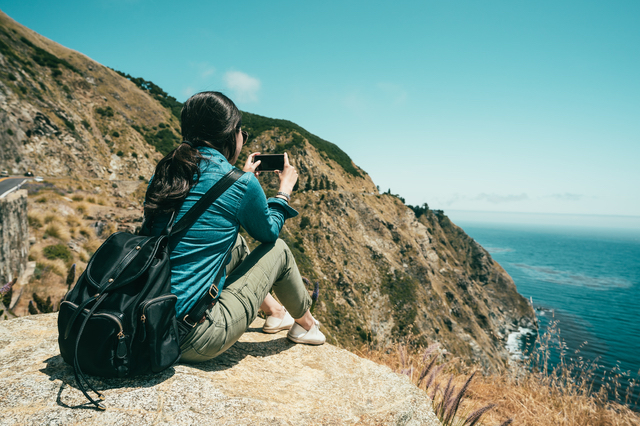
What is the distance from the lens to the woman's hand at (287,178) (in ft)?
8.63

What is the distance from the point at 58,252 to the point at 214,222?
11265 millimetres

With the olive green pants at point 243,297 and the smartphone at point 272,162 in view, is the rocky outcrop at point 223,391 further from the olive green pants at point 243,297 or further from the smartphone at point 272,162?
the smartphone at point 272,162

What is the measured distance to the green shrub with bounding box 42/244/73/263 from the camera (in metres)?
9.52

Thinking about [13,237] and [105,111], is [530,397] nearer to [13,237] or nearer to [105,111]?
[13,237]

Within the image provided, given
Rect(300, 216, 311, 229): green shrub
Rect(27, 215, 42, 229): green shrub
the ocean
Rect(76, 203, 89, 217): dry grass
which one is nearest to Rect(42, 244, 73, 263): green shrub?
Rect(27, 215, 42, 229): green shrub

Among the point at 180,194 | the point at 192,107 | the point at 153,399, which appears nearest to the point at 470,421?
the point at 153,399

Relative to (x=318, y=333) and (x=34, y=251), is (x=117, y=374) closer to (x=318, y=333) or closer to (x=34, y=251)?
(x=318, y=333)

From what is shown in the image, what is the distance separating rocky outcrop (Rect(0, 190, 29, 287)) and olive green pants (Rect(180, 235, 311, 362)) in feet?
24.3

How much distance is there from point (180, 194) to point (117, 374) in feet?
3.61

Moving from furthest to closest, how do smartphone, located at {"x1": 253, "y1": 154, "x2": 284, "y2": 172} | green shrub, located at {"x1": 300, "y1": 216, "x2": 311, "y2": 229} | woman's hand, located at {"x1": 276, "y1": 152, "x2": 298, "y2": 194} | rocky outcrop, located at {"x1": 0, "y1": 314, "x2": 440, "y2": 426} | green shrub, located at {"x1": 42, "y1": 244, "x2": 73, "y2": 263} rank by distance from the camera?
green shrub, located at {"x1": 300, "y1": 216, "x2": 311, "y2": 229}, green shrub, located at {"x1": 42, "y1": 244, "x2": 73, "y2": 263}, smartphone, located at {"x1": 253, "y1": 154, "x2": 284, "y2": 172}, woman's hand, located at {"x1": 276, "y1": 152, "x2": 298, "y2": 194}, rocky outcrop, located at {"x1": 0, "y1": 314, "x2": 440, "y2": 426}

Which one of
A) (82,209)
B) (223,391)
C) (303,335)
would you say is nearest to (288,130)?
(82,209)

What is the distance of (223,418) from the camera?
181 centimetres

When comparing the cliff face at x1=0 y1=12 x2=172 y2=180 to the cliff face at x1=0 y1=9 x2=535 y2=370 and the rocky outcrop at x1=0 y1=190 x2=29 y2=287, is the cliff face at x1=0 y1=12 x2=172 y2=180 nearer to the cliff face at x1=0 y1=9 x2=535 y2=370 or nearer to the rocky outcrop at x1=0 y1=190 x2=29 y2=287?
the cliff face at x1=0 y1=9 x2=535 y2=370

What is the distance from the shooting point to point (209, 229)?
1.92 meters
